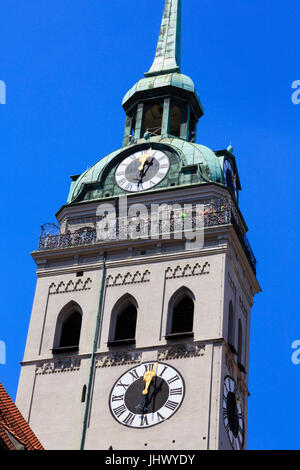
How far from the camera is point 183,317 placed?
129ft

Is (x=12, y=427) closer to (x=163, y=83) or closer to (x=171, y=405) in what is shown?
(x=171, y=405)

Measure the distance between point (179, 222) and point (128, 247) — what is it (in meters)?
1.70

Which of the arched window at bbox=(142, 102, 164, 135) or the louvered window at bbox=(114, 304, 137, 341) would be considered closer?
the louvered window at bbox=(114, 304, 137, 341)

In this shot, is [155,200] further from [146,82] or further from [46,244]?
[146,82]

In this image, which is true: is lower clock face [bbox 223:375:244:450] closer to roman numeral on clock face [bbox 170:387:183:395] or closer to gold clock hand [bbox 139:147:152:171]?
roman numeral on clock face [bbox 170:387:183:395]

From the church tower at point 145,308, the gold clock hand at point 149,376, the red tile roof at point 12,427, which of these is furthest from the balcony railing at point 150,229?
the red tile roof at point 12,427

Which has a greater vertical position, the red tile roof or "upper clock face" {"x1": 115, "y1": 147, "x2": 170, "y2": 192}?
"upper clock face" {"x1": 115, "y1": 147, "x2": 170, "y2": 192}

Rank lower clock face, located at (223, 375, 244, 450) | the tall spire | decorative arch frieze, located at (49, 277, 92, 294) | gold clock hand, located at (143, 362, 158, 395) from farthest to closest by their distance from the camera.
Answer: the tall spire → decorative arch frieze, located at (49, 277, 92, 294) → gold clock hand, located at (143, 362, 158, 395) → lower clock face, located at (223, 375, 244, 450)

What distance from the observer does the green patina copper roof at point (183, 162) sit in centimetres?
4259

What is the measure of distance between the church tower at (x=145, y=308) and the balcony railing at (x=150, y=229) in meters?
0.04

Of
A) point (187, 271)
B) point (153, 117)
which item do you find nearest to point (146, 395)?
point (187, 271)

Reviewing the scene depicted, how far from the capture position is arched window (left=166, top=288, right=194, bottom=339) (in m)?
38.8

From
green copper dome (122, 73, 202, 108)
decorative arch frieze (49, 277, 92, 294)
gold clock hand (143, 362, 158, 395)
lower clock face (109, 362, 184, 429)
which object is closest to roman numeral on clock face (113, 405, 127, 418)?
lower clock face (109, 362, 184, 429)

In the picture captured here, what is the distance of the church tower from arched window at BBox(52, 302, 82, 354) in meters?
0.04
